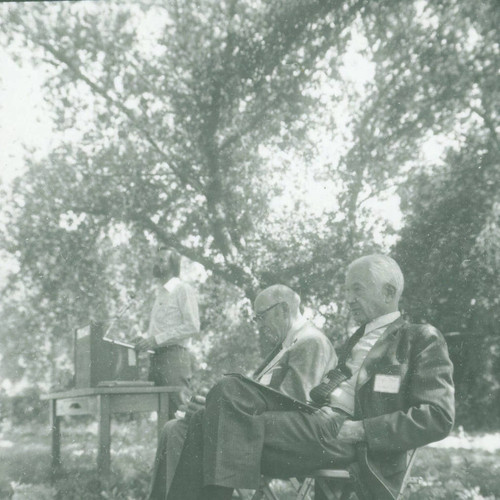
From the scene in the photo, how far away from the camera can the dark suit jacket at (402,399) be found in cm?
238

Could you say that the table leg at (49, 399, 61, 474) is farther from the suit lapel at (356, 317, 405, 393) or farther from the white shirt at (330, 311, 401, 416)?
the suit lapel at (356, 317, 405, 393)

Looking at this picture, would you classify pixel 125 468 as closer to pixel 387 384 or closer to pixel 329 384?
pixel 329 384

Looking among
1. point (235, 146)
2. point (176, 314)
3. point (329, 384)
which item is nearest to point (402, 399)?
point (329, 384)

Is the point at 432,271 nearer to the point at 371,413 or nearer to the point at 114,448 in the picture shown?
the point at 114,448

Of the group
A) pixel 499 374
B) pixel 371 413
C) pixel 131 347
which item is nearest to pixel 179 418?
pixel 371 413

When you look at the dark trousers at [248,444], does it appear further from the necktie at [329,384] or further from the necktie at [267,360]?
the necktie at [267,360]

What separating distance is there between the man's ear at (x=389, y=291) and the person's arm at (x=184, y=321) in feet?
7.37

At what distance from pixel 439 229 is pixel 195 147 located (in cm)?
Answer: 347

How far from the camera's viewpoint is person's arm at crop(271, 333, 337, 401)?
10.1 ft

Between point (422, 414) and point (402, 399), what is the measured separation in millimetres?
157

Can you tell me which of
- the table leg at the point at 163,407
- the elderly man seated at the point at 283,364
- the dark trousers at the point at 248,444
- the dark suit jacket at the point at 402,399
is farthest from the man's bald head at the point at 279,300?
the table leg at the point at 163,407

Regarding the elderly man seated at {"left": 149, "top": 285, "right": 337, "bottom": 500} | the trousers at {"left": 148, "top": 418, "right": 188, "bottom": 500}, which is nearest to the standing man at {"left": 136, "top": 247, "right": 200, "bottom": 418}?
the elderly man seated at {"left": 149, "top": 285, "right": 337, "bottom": 500}

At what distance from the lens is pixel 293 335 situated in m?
3.57

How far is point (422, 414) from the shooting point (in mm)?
2375
